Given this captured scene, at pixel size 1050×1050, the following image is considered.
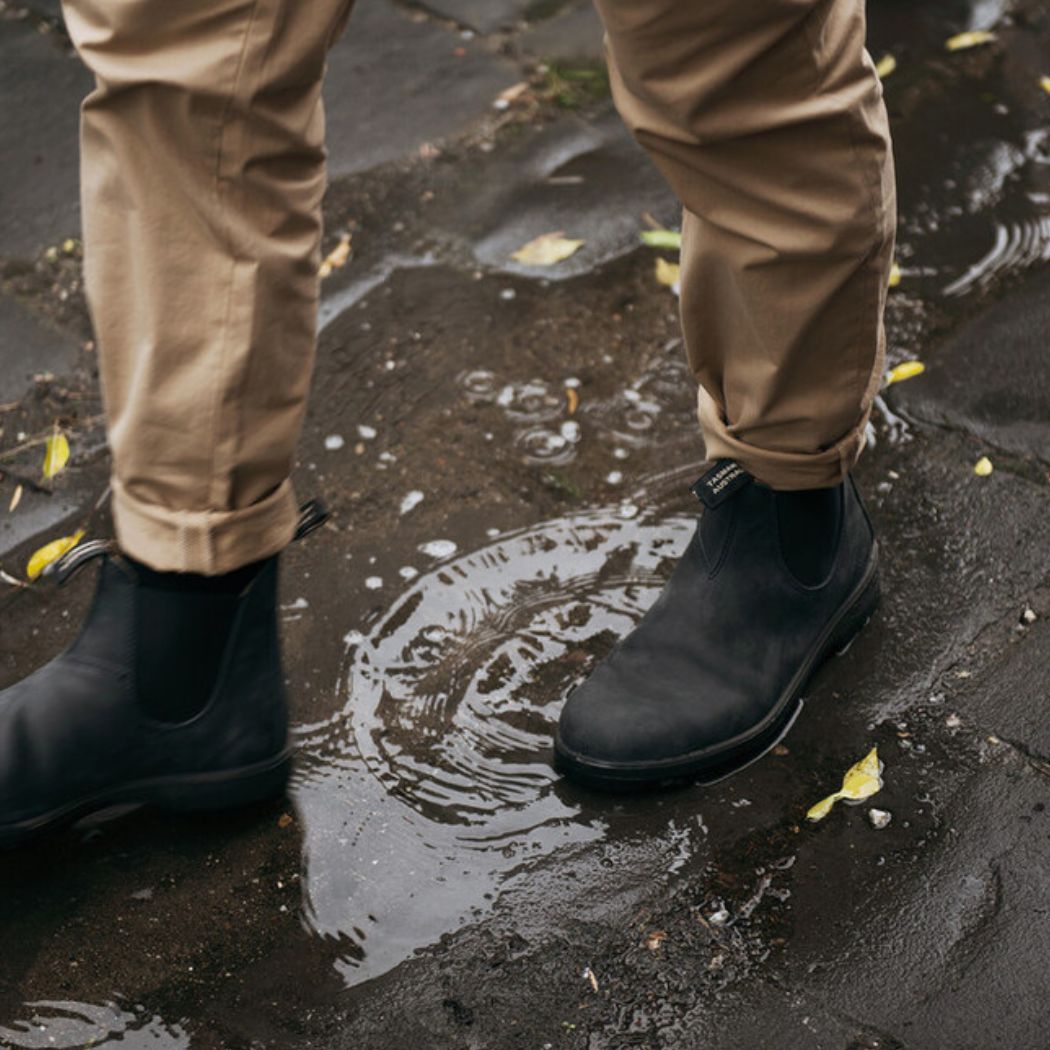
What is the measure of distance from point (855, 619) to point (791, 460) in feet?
1.08

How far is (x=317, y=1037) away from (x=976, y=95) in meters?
2.56

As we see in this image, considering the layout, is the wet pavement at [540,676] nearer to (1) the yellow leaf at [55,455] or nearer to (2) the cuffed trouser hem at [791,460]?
(1) the yellow leaf at [55,455]

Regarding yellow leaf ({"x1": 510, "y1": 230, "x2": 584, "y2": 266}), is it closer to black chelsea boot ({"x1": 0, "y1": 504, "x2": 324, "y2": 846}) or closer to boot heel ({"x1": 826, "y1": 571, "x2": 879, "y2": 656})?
boot heel ({"x1": 826, "y1": 571, "x2": 879, "y2": 656})

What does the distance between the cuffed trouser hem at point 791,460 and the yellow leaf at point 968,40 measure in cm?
202

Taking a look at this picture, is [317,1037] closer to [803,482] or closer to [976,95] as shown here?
[803,482]

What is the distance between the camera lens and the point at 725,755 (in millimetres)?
1802

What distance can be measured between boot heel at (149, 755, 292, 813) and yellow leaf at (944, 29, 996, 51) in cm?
251

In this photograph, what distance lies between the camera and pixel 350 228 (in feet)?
9.41

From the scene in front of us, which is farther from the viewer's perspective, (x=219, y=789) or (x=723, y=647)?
(x=723, y=647)

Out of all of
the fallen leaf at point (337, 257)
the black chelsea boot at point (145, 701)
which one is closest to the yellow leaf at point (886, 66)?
the fallen leaf at point (337, 257)

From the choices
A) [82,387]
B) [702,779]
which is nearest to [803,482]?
[702,779]

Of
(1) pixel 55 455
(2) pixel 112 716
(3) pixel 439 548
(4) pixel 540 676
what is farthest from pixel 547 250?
(2) pixel 112 716

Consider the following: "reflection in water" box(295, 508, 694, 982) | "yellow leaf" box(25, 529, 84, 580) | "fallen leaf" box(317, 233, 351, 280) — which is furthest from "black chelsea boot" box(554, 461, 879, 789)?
"fallen leaf" box(317, 233, 351, 280)

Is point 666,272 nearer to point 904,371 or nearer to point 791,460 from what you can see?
point 904,371
